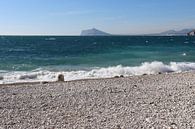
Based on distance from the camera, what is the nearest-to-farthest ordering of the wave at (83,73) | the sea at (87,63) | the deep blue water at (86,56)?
the wave at (83,73) < the sea at (87,63) < the deep blue water at (86,56)

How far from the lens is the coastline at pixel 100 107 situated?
7.07 metres

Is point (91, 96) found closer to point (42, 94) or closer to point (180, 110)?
point (42, 94)

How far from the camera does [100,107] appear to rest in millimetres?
8562

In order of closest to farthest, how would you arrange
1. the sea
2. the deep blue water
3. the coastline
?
1. the coastline
2. the sea
3. the deep blue water

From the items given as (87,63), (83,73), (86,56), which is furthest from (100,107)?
(86,56)

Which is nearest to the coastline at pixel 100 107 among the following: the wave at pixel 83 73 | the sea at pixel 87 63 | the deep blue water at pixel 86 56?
the wave at pixel 83 73

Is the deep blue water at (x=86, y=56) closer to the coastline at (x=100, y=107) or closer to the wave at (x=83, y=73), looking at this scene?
the wave at (x=83, y=73)

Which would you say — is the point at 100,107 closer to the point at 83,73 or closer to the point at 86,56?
the point at 83,73

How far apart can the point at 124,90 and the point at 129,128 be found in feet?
14.9

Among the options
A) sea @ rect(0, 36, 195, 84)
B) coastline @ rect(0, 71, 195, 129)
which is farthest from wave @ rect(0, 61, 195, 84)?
coastline @ rect(0, 71, 195, 129)

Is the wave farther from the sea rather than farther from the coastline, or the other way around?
the coastline

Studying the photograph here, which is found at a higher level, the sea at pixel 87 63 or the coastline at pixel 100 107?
the coastline at pixel 100 107

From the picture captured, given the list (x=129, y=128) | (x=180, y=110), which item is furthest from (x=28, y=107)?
(x=180, y=110)

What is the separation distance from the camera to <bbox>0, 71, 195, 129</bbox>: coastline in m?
7.07
